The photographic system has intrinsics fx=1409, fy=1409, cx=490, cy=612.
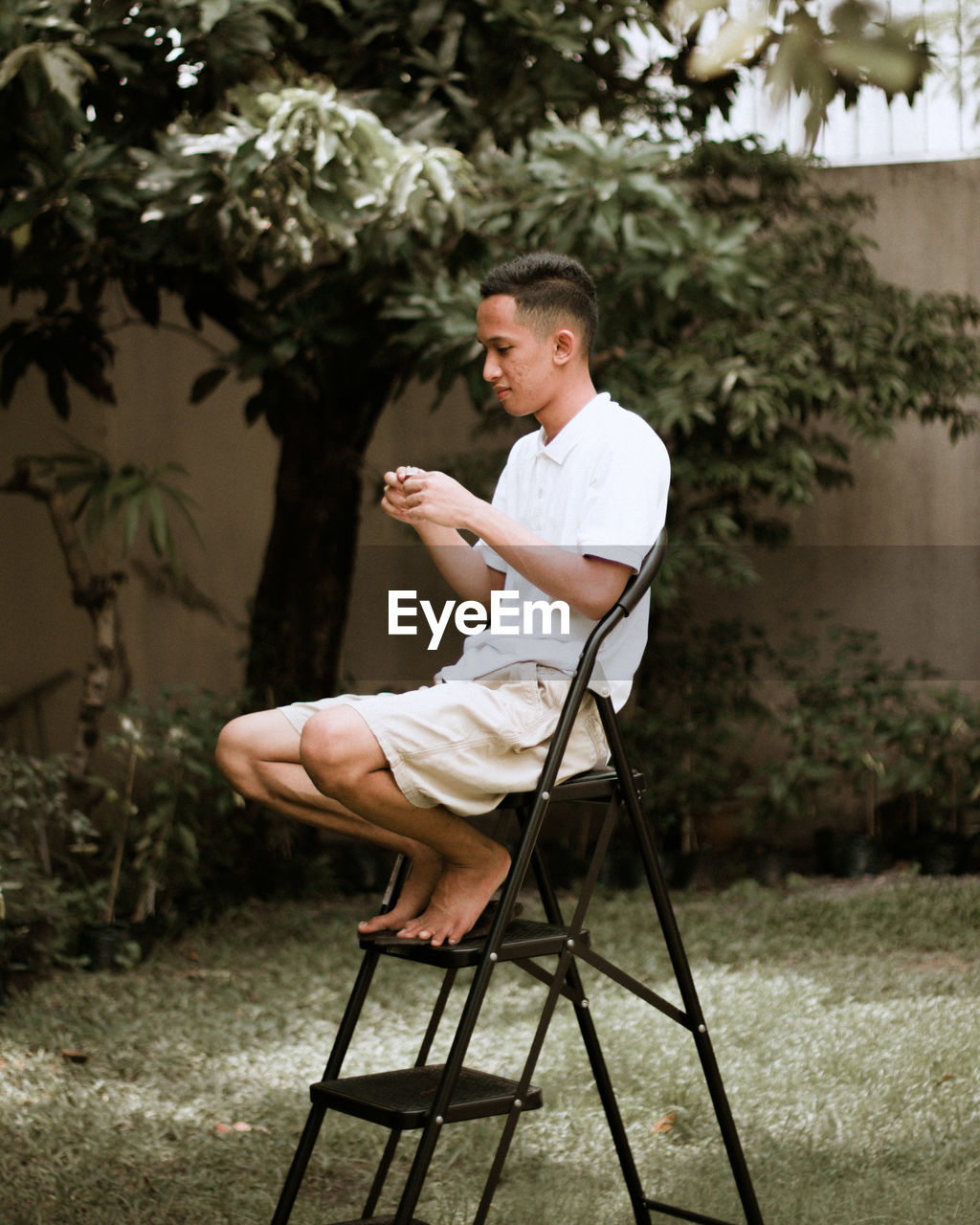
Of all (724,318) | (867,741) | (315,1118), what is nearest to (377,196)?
(724,318)

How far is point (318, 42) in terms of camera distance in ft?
14.2

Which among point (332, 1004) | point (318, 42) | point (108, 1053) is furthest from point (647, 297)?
point (108, 1053)

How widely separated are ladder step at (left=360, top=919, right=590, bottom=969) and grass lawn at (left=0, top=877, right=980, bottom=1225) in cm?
81

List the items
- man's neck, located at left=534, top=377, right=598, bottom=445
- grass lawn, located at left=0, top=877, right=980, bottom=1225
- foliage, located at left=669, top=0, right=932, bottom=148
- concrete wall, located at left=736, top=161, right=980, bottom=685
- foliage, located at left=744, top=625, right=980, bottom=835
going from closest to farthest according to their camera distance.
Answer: foliage, located at left=669, top=0, right=932, bottom=148, man's neck, located at left=534, top=377, right=598, bottom=445, grass lawn, located at left=0, top=877, right=980, bottom=1225, foliage, located at left=744, top=625, right=980, bottom=835, concrete wall, located at left=736, top=161, right=980, bottom=685

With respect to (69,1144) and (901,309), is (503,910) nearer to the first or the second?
(69,1144)

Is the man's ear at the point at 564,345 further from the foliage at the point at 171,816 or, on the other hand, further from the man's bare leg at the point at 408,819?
the foliage at the point at 171,816

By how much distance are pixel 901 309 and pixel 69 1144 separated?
13.8ft

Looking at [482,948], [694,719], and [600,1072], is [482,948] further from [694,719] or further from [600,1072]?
[694,719]

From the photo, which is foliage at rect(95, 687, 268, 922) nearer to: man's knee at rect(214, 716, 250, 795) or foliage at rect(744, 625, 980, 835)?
foliage at rect(744, 625, 980, 835)

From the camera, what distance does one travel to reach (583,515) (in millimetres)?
2100

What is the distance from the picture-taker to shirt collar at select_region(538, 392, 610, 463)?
2.20 m

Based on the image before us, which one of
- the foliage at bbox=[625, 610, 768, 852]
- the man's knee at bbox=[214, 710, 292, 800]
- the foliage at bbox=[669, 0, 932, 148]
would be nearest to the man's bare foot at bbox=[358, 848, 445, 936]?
the man's knee at bbox=[214, 710, 292, 800]

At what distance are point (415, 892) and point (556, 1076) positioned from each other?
1.38 meters

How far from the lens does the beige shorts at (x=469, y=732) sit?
204cm
